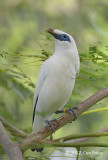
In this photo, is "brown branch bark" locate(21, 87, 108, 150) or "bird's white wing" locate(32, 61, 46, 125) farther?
"bird's white wing" locate(32, 61, 46, 125)

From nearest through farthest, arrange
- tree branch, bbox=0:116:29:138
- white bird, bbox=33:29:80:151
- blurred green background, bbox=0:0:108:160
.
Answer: blurred green background, bbox=0:0:108:160, tree branch, bbox=0:116:29:138, white bird, bbox=33:29:80:151

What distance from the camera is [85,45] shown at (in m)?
1.13

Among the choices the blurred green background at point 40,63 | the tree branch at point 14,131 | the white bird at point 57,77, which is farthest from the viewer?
the white bird at point 57,77

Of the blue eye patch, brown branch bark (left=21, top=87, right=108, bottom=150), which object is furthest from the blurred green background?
the blue eye patch

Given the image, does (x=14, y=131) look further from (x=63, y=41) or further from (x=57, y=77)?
(x=63, y=41)

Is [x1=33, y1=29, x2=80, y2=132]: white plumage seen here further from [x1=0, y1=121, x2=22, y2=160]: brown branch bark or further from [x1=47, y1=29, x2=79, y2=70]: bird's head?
[x1=0, y1=121, x2=22, y2=160]: brown branch bark

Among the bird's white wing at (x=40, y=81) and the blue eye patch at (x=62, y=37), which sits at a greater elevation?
the blue eye patch at (x=62, y=37)

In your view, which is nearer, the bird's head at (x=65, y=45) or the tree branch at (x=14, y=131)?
the tree branch at (x=14, y=131)

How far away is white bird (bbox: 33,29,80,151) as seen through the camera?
1.78m

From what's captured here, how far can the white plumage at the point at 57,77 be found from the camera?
70.2 inches

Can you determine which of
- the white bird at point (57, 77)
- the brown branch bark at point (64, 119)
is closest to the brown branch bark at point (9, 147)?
the brown branch bark at point (64, 119)

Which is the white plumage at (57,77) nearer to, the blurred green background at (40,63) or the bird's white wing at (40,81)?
the bird's white wing at (40,81)

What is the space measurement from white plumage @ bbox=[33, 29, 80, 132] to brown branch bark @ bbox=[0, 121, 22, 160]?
457mm

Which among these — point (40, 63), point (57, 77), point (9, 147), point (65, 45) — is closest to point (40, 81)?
point (57, 77)
